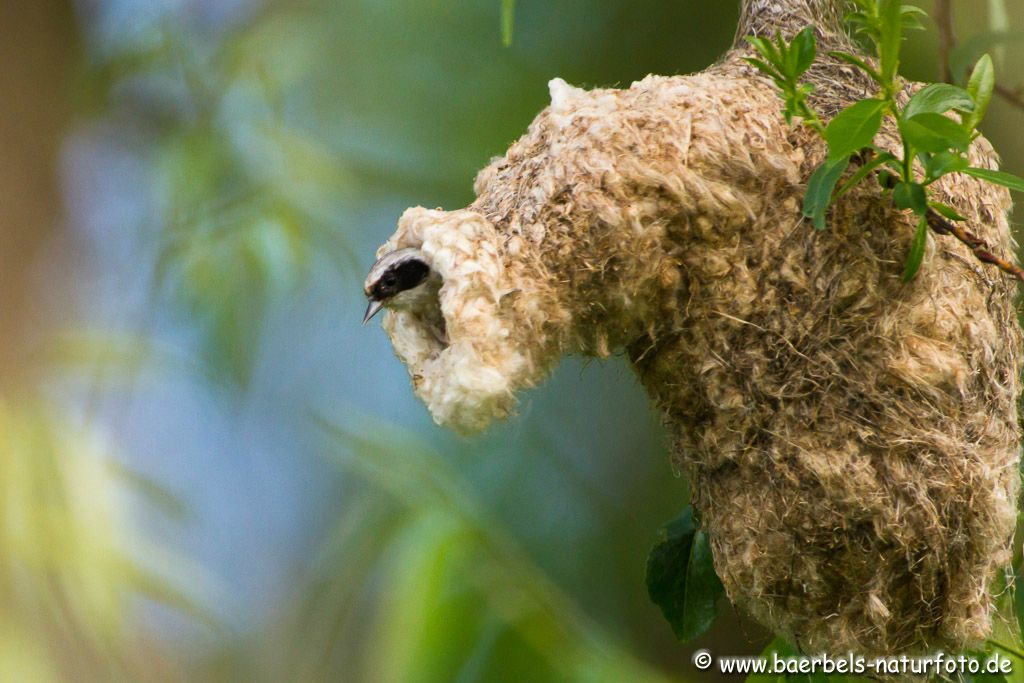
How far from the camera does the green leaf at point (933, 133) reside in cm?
64

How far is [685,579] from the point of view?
1059 millimetres

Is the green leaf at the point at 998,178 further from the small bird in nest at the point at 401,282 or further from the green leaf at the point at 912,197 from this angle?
the small bird in nest at the point at 401,282

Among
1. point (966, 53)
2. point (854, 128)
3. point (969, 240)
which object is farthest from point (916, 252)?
point (966, 53)

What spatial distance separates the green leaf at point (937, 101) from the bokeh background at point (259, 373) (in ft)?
3.33

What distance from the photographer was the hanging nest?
0.74m

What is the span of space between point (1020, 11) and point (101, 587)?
1880 millimetres

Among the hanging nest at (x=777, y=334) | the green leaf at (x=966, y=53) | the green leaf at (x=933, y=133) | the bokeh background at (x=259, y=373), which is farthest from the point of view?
the bokeh background at (x=259, y=373)

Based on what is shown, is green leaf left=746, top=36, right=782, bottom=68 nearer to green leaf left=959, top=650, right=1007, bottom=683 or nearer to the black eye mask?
the black eye mask

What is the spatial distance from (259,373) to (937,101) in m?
1.53

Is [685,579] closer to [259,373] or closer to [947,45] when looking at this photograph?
[947,45]

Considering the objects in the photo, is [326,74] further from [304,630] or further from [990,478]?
[990,478]

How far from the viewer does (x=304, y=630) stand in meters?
1.99

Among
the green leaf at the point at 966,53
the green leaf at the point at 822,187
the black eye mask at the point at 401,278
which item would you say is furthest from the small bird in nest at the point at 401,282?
the green leaf at the point at 966,53

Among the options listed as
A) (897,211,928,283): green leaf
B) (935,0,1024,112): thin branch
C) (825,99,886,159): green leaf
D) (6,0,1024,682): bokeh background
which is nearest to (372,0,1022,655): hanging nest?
(897,211,928,283): green leaf
